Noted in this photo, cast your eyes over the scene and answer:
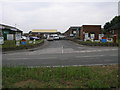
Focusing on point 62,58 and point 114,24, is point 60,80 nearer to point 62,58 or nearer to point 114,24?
point 62,58

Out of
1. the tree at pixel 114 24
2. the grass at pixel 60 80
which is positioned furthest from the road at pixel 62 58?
the tree at pixel 114 24

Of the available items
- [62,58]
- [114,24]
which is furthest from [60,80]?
[114,24]

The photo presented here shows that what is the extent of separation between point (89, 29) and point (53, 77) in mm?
29145

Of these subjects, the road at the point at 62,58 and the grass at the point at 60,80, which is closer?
the grass at the point at 60,80

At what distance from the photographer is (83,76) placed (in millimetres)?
5613

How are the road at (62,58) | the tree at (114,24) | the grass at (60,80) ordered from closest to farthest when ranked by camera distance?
1. the grass at (60,80)
2. the road at (62,58)
3. the tree at (114,24)

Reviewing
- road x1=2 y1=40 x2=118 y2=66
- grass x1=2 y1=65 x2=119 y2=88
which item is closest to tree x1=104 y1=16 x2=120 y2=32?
road x1=2 y1=40 x2=118 y2=66

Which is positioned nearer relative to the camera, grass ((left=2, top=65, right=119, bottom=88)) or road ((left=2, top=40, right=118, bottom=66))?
grass ((left=2, top=65, right=119, bottom=88))

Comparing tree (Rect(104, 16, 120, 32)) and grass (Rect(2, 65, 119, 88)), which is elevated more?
tree (Rect(104, 16, 120, 32))

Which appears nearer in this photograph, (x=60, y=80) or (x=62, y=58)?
(x=60, y=80)

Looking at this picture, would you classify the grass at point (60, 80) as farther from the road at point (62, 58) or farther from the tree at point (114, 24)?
the tree at point (114, 24)

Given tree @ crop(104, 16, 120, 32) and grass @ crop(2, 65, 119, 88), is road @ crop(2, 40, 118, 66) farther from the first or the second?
tree @ crop(104, 16, 120, 32)

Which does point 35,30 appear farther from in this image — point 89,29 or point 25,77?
point 25,77

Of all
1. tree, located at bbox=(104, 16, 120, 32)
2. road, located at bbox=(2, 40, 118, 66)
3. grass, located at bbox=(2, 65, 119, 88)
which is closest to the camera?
grass, located at bbox=(2, 65, 119, 88)
